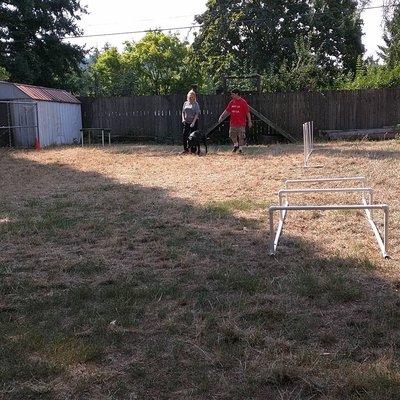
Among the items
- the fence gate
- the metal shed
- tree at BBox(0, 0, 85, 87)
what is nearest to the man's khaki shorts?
the metal shed

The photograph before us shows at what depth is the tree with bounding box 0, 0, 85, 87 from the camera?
94.8 feet

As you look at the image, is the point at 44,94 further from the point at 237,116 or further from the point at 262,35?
the point at 262,35

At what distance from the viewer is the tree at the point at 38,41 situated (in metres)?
28.9

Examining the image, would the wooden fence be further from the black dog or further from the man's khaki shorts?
the black dog

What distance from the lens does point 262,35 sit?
115 ft

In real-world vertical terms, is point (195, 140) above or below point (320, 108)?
below

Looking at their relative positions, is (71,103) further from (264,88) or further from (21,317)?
(21,317)

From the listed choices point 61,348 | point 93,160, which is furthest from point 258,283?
point 93,160

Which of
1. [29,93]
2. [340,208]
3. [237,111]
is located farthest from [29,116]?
[340,208]

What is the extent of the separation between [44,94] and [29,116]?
1434mm

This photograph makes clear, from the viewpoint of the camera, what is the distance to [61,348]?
3215 millimetres

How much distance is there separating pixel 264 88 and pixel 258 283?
64.9 feet

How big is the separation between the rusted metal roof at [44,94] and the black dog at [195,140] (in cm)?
719

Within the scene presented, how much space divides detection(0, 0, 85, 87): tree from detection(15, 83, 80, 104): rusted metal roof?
6.76 meters
